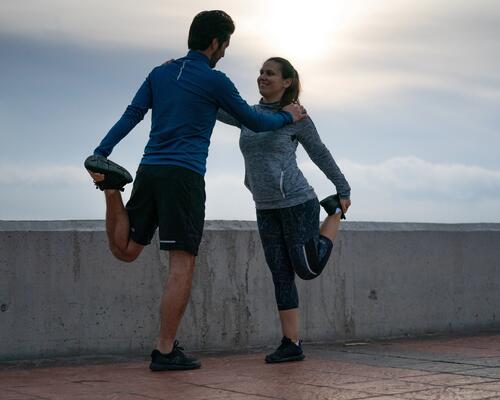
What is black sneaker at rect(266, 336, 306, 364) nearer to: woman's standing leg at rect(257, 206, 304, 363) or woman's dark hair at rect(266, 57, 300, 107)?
woman's standing leg at rect(257, 206, 304, 363)

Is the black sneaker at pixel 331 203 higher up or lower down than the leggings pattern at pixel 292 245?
higher up

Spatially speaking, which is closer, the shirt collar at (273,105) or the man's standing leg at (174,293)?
the man's standing leg at (174,293)

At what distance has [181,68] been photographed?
221 inches

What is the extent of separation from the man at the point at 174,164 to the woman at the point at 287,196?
1.10 ft

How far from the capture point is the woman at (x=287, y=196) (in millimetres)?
5945

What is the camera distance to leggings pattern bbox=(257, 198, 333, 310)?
5996 millimetres

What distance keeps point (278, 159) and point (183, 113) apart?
0.73 metres

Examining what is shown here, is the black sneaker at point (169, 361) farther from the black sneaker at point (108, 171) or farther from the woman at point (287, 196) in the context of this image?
the black sneaker at point (108, 171)

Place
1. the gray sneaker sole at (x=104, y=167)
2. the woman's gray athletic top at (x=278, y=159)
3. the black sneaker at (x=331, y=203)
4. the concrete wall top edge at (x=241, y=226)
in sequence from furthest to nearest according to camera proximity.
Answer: the concrete wall top edge at (x=241, y=226) → the black sneaker at (x=331, y=203) → the woman's gray athletic top at (x=278, y=159) → the gray sneaker sole at (x=104, y=167)

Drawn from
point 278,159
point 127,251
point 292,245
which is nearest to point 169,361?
point 127,251

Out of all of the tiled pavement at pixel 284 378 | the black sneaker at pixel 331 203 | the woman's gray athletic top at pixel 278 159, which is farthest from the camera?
the black sneaker at pixel 331 203

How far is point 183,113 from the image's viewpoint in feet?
18.1

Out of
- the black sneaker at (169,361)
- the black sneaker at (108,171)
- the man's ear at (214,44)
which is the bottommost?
the black sneaker at (169,361)

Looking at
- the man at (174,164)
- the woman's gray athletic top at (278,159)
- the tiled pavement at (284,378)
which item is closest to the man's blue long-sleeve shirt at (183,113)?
the man at (174,164)
